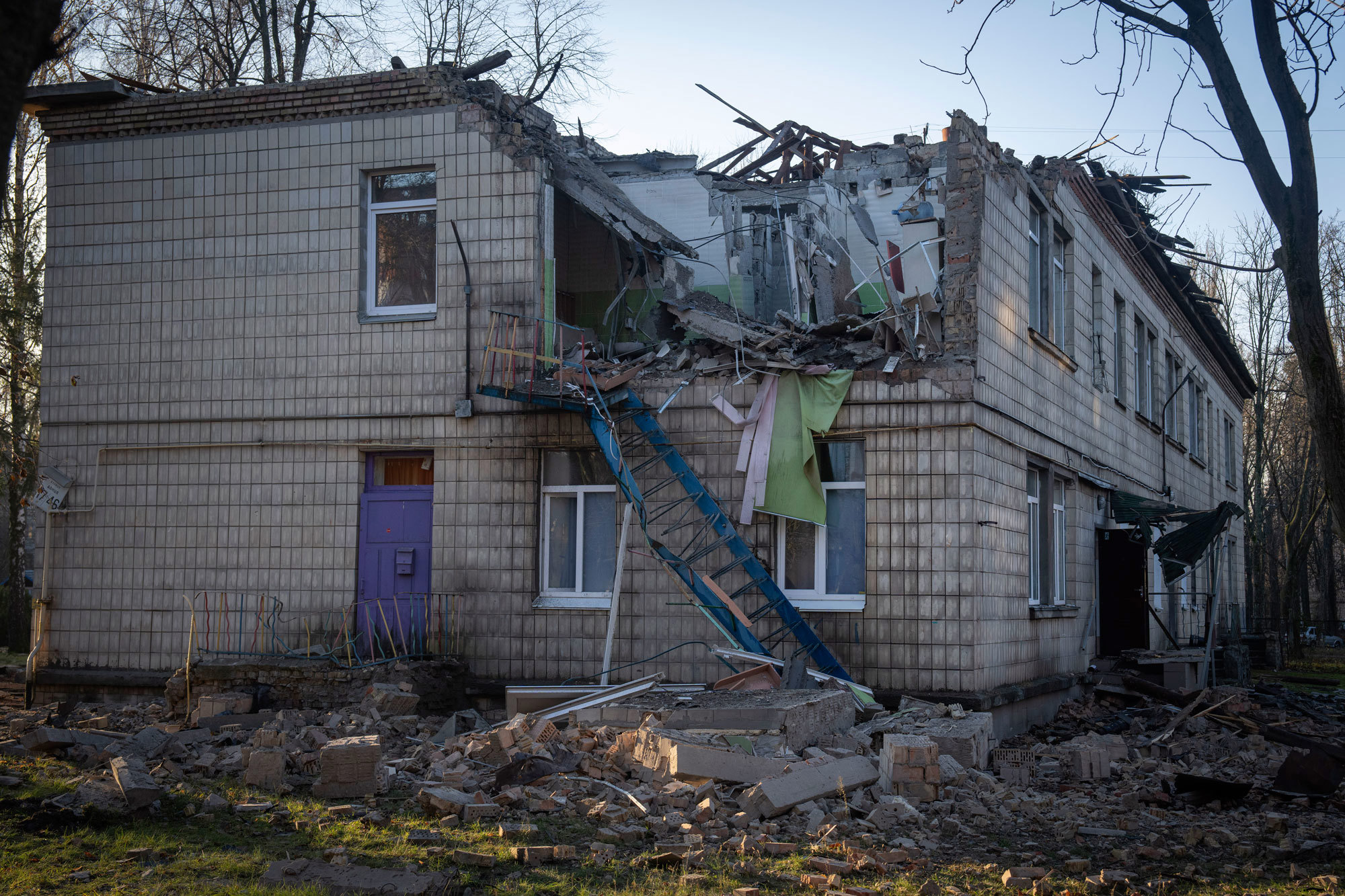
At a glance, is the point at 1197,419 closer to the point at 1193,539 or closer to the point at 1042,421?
the point at 1193,539

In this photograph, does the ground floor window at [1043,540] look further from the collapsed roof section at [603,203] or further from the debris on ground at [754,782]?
the collapsed roof section at [603,203]

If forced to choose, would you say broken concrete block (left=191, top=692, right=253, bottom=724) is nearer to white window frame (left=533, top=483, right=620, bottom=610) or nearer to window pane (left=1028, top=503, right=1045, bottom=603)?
white window frame (left=533, top=483, right=620, bottom=610)

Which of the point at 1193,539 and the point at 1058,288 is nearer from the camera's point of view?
the point at 1193,539

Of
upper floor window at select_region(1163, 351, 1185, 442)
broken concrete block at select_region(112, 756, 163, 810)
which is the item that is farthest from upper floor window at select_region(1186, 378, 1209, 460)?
broken concrete block at select_region(112, 756, 163, 810)

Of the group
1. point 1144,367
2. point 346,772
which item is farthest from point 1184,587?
point 346,772

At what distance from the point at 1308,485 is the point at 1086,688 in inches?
961

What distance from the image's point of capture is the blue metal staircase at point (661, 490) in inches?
416

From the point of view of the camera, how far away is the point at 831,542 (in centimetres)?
1109

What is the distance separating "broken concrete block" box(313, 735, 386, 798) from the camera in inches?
305

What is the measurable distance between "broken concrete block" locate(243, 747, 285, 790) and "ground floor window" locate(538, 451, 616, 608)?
12.7 ft

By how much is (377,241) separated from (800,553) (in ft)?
19.6

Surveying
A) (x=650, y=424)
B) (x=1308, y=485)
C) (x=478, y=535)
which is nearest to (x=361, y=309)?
(x=478, y=535)

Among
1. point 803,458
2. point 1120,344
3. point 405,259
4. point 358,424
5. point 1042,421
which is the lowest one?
point 803,458

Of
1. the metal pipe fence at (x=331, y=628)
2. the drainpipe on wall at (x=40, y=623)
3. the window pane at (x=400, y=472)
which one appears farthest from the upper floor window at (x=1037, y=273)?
the drainpipe on wall at (x=40, y=623)
